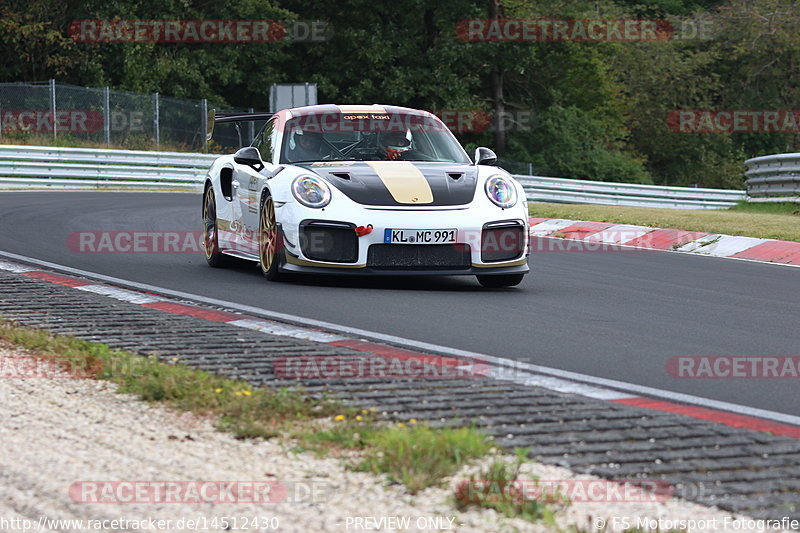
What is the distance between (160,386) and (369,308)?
306 centimetres

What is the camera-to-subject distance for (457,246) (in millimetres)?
9078

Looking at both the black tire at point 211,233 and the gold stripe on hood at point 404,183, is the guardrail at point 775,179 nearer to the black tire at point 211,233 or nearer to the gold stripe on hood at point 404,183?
the black tire at point 211,233

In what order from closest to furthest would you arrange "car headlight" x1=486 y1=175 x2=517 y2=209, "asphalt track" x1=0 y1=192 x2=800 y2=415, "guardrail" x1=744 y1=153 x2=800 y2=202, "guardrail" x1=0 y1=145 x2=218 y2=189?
"asphalt track" x1=0 y1=192 x2=800 y2=415 < "car headlight" x1=486 y1=175 x2=517 y2=209 < "guardrail" x1=744 y1=153 x2=800 y2=202 < "guardrail" x1=0 y1=145 x2=218 y2=189

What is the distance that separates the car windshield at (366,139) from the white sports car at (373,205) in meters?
0.01

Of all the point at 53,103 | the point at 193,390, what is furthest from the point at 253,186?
the point at 53,103

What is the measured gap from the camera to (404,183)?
9.29 meters

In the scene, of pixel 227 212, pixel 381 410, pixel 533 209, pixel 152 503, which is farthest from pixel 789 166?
pixel 152 503

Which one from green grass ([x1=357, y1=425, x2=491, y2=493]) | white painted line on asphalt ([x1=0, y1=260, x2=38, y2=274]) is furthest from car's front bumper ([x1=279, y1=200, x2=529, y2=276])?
green grass ([x1=357, y1=425, x2=491, y2=493])

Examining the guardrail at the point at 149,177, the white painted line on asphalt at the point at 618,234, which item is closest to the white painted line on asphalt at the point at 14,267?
the white painted line on asphalt at the point at 618,234

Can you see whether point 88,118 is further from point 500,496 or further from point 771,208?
point 500,496

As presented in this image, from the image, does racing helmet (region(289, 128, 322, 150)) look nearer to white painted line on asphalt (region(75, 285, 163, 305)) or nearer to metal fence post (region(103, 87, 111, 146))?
white painted line on asphalt (region(75, 285, 163, 305))

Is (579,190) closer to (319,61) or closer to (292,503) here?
(319,61)

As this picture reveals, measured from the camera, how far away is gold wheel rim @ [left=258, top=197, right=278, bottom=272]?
370 inches

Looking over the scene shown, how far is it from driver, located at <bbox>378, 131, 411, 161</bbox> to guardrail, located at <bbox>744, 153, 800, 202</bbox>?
35.3 feet
